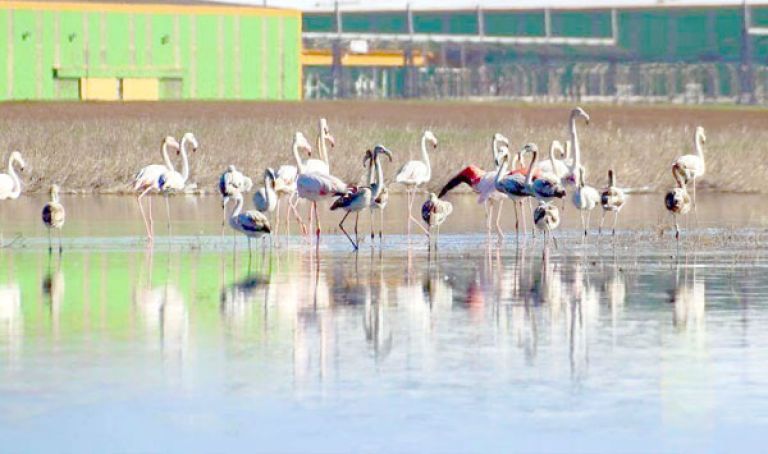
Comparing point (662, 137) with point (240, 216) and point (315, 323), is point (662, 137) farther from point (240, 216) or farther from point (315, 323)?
point (315, 323)

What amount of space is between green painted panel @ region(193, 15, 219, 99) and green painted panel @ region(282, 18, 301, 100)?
11.4 ft

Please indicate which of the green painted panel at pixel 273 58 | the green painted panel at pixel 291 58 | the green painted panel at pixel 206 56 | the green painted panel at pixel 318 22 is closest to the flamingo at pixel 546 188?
the green painted panel at pixel 206 56

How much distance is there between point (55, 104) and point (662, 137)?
2786cm

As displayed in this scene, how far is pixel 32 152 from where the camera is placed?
32406 millimetres

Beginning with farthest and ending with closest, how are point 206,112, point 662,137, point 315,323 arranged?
point 206,112 < point 662,137 < point 315,323

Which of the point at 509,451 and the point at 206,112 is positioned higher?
the point at 206,112

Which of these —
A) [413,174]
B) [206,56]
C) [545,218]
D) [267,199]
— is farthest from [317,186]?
[206,56]

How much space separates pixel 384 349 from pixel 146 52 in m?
63.5

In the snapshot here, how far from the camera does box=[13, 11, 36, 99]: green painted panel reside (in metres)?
72.9

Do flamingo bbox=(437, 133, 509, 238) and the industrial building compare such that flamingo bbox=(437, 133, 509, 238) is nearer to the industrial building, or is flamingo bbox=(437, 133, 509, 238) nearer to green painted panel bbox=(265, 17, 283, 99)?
green painted panel bbox=(265, 17, 283, 99)

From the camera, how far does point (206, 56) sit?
77.1 m

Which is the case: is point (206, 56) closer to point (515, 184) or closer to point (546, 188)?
point (515, 184)

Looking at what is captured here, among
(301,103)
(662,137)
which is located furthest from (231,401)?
(301,103)

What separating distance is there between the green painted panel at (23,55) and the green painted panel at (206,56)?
279 inches
